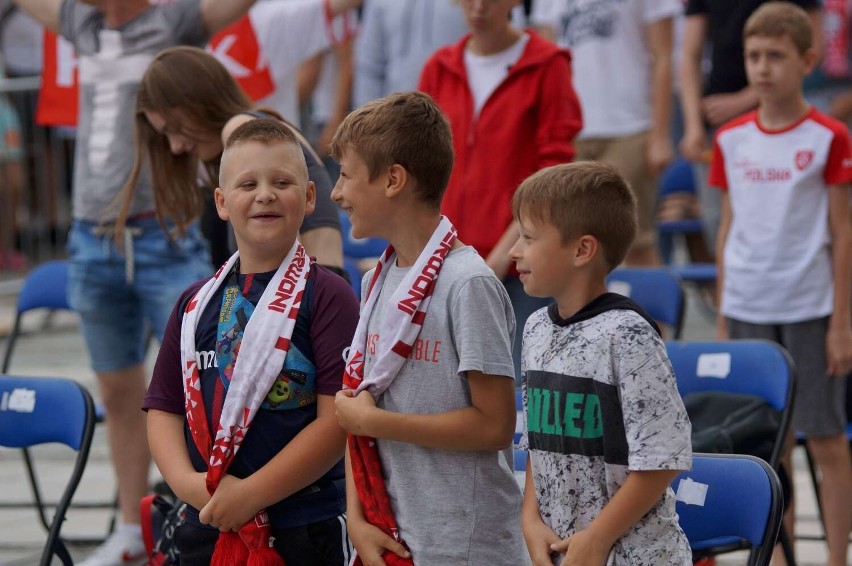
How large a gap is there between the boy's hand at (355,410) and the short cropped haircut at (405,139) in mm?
406

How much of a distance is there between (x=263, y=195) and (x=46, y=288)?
2700 mm

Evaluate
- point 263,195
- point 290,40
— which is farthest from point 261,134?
point 290,40

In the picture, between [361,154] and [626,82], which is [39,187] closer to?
[626,82]

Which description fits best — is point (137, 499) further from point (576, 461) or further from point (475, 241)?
point (576, 461)

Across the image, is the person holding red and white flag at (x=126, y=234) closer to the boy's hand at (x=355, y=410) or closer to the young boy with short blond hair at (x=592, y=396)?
the boy's hand at (x=355, y=410)

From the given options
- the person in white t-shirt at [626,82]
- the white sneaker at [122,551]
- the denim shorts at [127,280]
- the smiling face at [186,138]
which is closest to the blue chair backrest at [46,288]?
the denim shorts at [127,280]

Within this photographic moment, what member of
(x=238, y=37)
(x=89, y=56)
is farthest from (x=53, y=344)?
(x=89, y=56)

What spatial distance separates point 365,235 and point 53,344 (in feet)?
21.0

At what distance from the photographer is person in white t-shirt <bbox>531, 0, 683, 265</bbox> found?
5.67 metres

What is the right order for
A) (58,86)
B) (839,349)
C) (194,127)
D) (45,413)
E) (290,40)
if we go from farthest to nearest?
(290,40), (58,86), (839,349), (45,413), (194,127)

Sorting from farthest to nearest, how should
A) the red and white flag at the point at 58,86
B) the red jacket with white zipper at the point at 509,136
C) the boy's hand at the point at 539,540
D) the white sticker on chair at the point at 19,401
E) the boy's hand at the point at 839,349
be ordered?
the red and white flag at the point at 58,86
the red jacket with white zipper at the point at 509,136
the boy's hand at the point at 839,349
the white sticker on chair at the point at 19,401
the boy's hand at the point at 539,540

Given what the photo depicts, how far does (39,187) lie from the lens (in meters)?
10.4

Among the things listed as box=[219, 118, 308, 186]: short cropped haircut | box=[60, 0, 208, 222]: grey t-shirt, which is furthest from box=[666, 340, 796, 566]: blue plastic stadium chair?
box=[60, 0, 208, 222]: grey t-shirt

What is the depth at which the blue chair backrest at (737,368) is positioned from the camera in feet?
12.2
